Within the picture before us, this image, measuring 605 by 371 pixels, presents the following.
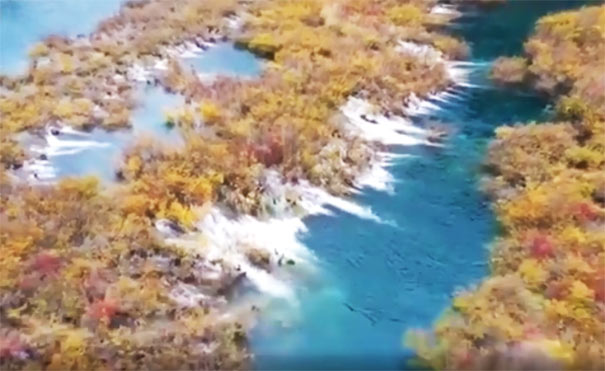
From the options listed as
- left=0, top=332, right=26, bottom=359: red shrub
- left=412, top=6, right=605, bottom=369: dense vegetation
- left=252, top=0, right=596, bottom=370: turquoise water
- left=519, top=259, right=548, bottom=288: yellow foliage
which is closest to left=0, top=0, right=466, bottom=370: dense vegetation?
left=0, top=332, right=26, bottom=359: red shrub

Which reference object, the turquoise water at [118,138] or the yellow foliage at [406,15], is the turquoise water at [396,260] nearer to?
the turquoise water at [118,138]

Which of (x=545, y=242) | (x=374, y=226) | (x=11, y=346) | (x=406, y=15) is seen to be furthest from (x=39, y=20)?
(x=545, y=242)

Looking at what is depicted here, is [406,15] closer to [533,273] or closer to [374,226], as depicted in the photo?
[374,226]

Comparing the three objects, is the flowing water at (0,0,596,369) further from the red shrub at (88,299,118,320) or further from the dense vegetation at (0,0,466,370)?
the red shrub at (88,299,118,320)

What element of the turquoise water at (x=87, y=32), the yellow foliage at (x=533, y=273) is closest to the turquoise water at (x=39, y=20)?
the turquoise water at (x=87, y=32)

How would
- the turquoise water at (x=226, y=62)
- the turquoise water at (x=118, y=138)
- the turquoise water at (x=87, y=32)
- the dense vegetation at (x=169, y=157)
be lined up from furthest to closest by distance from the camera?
the turquoise water at (x=226, y=62) < the turquoise water at (x=87, y=32) < the turquoise water at (x=118, y=138) < the dense vegetation at (x=169, y=157)

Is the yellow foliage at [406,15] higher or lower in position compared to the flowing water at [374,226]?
higher

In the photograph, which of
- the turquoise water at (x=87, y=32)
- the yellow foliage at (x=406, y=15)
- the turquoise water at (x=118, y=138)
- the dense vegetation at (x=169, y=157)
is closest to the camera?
the dense vegetation at (x=169, y=157)
